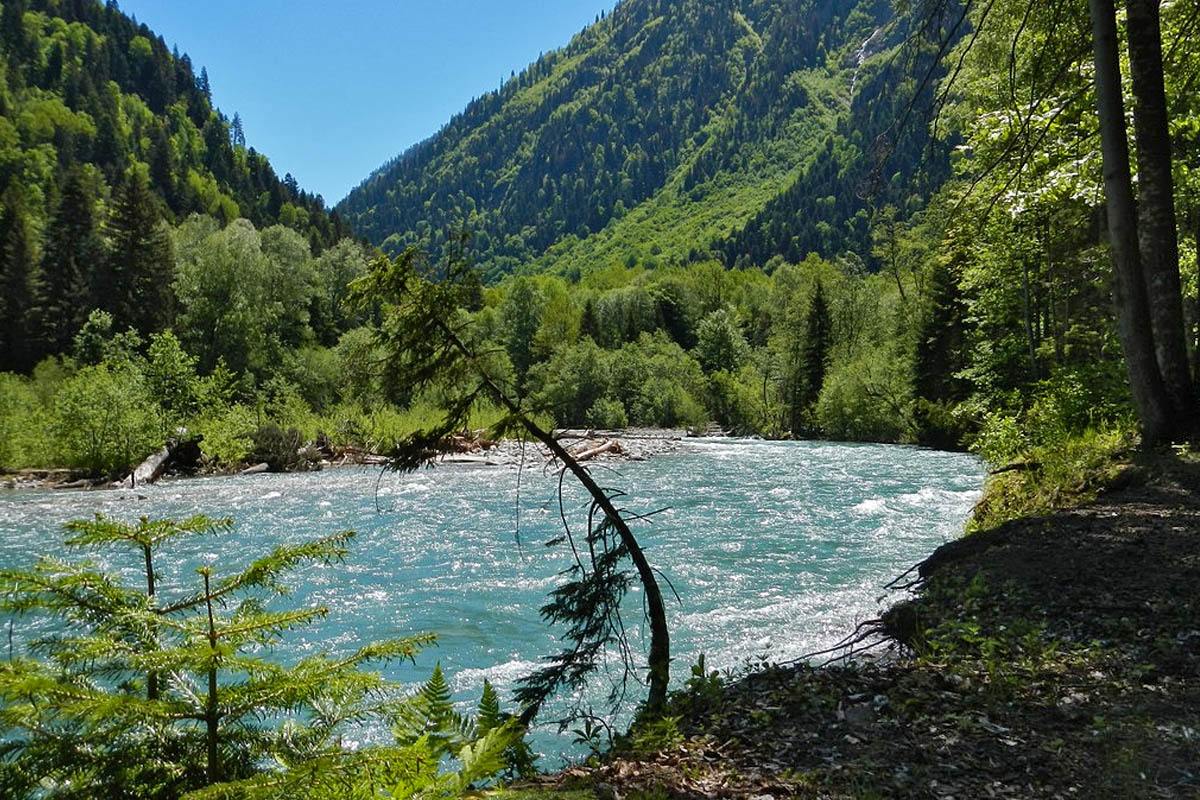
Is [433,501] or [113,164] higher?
[113,164]

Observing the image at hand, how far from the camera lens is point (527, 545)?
48.1 feet

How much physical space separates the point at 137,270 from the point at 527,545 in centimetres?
4754

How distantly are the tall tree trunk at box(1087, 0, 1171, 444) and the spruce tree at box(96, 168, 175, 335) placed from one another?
53.4 meters

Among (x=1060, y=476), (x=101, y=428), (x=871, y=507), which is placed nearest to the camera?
(x=1060, y=476)

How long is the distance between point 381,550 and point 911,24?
12843 mm

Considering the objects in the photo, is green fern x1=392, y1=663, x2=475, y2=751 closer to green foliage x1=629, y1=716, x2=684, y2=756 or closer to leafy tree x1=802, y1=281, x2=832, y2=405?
green foliage x1=629, y1=716, x2=684, y2=756

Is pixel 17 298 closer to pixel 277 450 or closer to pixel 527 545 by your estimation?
pixel 277 450

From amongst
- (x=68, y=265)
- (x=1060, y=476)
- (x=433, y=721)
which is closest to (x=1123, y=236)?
(x=1060, y=476)

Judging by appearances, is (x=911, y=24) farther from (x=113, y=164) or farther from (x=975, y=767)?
(x=113, y=164)

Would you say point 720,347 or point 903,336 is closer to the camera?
point 903,336

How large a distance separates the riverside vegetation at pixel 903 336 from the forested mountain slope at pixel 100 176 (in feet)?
1.15

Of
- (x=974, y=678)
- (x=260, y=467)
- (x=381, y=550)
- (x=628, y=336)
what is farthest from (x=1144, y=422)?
→ (x=628, y=336)

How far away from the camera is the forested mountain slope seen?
47.3 meters

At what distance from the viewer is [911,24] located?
6.77 meters
